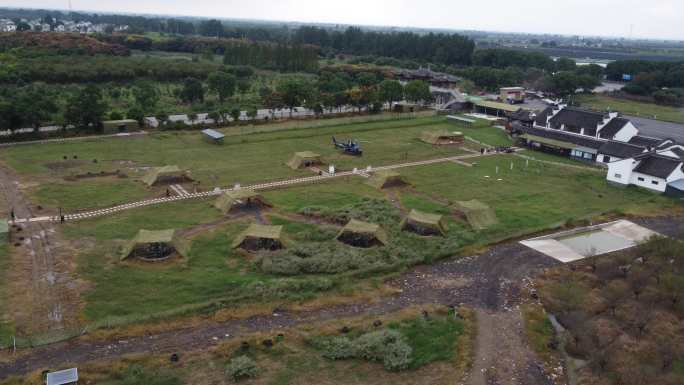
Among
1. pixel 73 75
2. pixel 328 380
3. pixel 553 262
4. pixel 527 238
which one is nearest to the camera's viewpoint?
pixel 328 380

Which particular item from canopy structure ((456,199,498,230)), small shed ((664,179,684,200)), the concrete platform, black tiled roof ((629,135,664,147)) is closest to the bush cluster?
the concrete platform

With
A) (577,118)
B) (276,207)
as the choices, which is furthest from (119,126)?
(577,118)

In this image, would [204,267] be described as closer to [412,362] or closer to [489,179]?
[412,362]

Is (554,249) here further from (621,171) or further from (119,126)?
(119,126)

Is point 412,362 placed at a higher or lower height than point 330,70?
lower

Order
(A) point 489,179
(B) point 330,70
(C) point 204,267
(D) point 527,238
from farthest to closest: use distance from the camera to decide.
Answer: (B) point 330,70 → (A) point 489,179 → (D) point 527,238 → (C) point 204,267

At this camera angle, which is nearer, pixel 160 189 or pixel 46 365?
pixel 46 365

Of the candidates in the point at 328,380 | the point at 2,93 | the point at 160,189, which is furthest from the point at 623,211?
the point at 2,93

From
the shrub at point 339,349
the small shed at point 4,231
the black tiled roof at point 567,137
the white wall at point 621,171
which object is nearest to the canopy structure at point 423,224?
the shrub at point 339,349

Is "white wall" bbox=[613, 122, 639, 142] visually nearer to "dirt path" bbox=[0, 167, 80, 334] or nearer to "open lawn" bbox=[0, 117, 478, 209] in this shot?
"open lawn" bbox=[0, 117, 478, 209]

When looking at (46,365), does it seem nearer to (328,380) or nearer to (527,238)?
(328,380)
